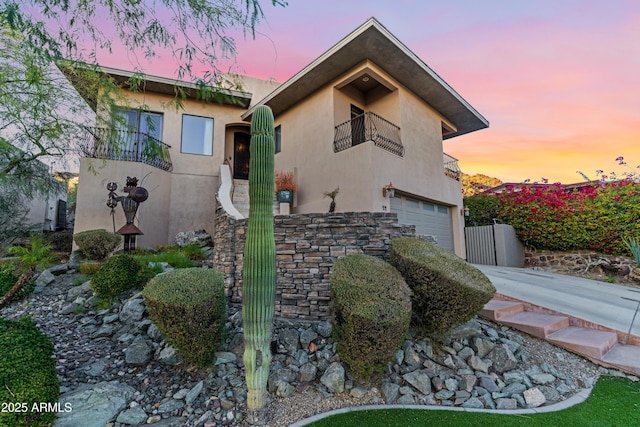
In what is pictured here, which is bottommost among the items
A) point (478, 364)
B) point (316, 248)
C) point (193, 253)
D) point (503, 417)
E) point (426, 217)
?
point (503, 417)

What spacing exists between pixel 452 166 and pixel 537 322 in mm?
9085

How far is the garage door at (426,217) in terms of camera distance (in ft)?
29.3

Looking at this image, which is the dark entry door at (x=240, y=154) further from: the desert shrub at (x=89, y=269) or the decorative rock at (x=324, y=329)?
the decorative rock at (x=324, y=329)

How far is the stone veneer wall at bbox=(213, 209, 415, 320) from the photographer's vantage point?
4.35 metres

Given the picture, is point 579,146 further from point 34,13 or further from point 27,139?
point 27,139

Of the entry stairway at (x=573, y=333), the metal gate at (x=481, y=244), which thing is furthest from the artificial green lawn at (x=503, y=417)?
the metal gate at (x=481, y=244)

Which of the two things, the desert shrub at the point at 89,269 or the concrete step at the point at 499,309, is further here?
the desert shrub at the point at 89,269

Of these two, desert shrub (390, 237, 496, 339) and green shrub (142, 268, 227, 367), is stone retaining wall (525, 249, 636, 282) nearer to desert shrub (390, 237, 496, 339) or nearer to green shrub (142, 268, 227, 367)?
desert shrub (390, 237, 496, 339)

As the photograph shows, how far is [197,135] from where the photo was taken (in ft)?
38.0

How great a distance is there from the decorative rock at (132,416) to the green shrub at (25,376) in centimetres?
69

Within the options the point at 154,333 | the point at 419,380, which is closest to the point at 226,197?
the point at 154,333

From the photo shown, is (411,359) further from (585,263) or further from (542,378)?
(585,263)

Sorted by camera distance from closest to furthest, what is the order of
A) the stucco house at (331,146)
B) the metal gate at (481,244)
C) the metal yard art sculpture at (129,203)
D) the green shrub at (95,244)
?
1. the green shrub at (95,244)
2. the metal yard art sculpture at (129,203)
3. the stucco house at (331,146)
4. the metal gate at (481,244)

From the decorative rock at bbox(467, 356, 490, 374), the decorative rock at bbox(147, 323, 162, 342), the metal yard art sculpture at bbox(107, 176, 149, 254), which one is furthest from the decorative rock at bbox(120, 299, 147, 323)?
the decorative rock at bbox(467, 356, 490, 374)
